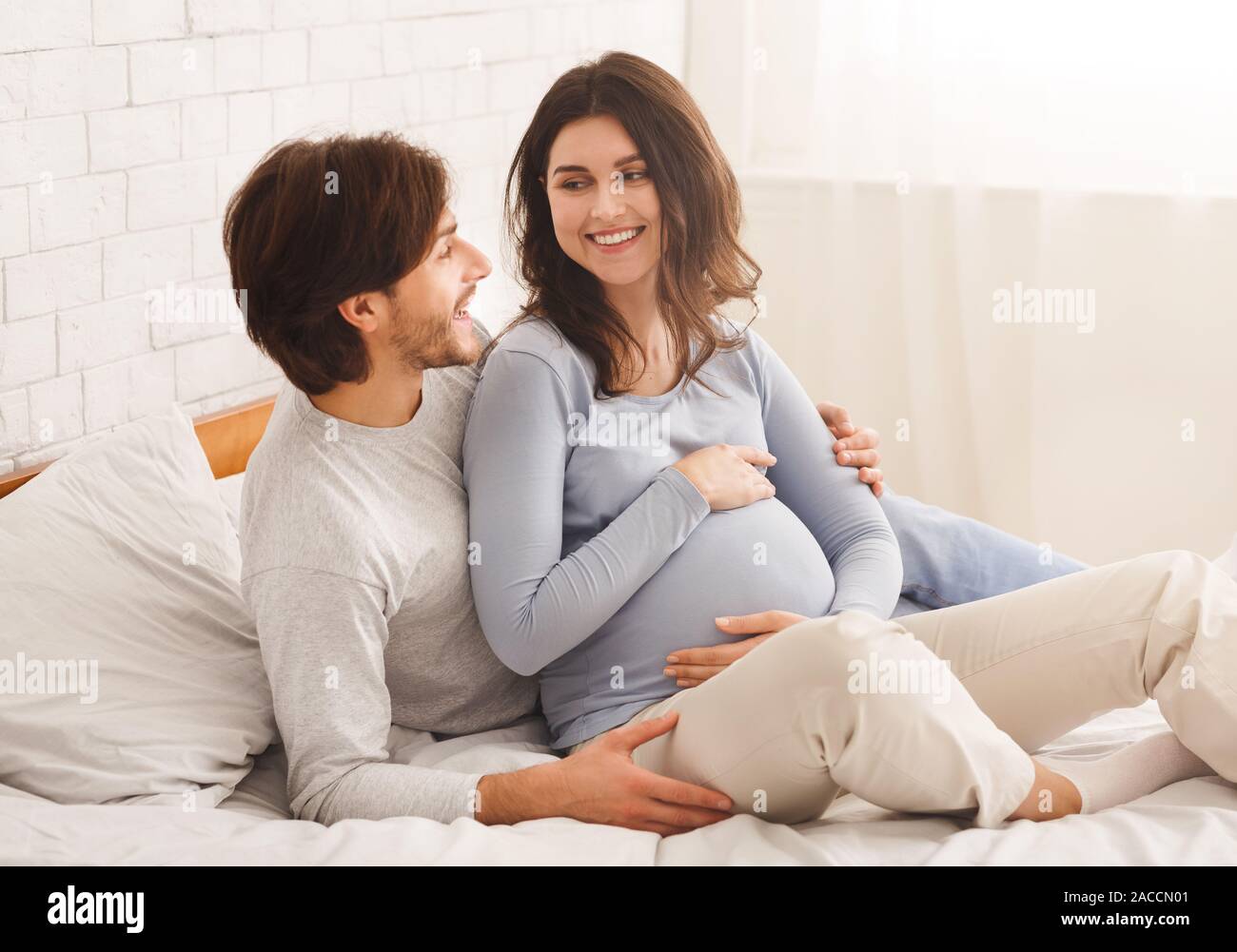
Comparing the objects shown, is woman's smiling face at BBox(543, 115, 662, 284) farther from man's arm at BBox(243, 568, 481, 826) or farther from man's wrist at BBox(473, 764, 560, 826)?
man's wrist at BBox(473, 764, 560, 826)

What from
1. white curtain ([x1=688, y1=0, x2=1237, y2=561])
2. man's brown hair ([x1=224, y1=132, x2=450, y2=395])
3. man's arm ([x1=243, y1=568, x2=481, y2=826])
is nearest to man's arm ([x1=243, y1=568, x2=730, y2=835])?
man's arm ([x1=243, y1=568, x2=481, y2=826])

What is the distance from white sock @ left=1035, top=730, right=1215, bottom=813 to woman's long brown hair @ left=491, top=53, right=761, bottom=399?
0.64m

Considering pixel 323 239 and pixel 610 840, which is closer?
pixel 610 840

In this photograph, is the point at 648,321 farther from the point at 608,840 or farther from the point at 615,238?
the point at 608,840

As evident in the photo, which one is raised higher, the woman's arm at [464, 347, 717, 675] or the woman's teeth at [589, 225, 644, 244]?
the woman's teeth at [589, 225, 644, 244]

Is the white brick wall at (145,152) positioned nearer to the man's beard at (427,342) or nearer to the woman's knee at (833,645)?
the man's beard at (427,342)

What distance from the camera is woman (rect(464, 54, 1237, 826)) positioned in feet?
3.79

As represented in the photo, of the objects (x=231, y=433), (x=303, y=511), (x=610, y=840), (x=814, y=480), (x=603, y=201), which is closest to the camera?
(x=610, y=840)

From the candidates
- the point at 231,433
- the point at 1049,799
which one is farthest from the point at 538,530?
the point at 231,433

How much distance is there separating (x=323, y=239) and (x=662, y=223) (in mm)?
445

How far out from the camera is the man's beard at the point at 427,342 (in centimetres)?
133

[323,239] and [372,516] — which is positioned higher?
[323,239]

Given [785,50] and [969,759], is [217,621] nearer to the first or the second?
[969,759]

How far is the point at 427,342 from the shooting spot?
135 cm
